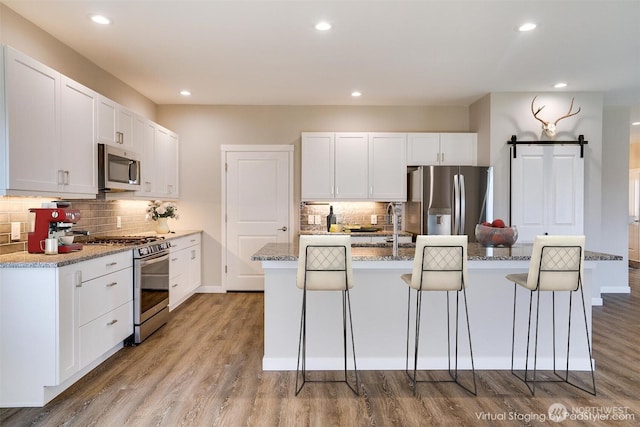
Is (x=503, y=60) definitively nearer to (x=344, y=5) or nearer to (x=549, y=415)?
(x=344, y=5)

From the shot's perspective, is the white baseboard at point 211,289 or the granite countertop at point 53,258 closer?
the granite countertop at point 53,258

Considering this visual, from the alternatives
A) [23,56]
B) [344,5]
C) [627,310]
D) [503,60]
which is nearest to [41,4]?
[23,56]

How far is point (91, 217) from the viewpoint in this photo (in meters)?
3.82

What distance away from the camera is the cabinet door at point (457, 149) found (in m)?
5.10

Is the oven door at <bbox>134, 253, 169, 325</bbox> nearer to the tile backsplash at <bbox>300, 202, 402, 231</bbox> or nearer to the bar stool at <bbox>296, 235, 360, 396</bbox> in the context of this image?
the bar stool at <bbox>296, 235, 360, 396</bbox>

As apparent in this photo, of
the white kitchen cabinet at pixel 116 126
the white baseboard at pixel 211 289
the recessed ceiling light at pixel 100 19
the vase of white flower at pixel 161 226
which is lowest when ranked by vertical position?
the white baseboard at pixel 211 289

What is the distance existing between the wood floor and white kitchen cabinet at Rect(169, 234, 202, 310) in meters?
1.07

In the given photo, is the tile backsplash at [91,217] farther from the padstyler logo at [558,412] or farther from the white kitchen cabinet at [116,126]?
the padstyler logo at [558,412]

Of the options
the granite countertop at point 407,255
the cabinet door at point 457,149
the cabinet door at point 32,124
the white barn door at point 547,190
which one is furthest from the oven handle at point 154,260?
the white barn door at point 547,190

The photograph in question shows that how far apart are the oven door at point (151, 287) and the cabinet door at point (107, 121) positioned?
1179 mm

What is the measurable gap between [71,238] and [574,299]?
389 centimetres

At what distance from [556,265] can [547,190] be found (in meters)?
2.67

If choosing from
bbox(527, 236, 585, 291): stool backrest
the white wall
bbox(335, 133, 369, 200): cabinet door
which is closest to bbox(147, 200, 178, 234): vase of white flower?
the white wall

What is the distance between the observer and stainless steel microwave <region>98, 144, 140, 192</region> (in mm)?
3357
